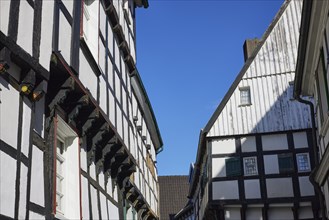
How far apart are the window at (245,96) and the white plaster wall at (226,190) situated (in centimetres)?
320

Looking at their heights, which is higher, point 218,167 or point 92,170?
point 218,167

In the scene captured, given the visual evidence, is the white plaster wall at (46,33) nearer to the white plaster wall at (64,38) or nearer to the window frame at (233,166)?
the white plaster wall at (64,38)

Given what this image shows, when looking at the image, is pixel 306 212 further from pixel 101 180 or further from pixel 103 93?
pixel 103 93

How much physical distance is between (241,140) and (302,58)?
8.07 metres

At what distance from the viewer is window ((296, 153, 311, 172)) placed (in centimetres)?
1861

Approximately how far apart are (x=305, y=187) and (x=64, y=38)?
41.6ft

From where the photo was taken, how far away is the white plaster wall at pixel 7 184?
5.62m

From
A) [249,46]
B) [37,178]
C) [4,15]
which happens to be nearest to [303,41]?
[37,178]

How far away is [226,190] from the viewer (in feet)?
61.8

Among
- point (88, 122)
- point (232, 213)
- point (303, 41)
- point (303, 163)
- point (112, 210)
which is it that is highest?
point (303, 41)

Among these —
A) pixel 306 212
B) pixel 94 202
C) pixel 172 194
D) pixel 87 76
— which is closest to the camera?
pixel 87 76

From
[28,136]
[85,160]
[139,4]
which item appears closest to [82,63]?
[85,160]

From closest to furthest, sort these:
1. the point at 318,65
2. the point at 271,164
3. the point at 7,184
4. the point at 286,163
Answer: the point at 7,184, the point at 318,65, the point at 286,163, the point at 271,164

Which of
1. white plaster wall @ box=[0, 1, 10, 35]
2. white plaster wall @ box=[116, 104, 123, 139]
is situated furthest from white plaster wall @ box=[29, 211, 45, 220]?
white plaster wall @ box=[116, 104, 123, 139]
